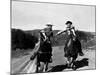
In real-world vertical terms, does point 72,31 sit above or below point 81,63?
above

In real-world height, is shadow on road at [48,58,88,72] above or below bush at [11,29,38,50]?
below

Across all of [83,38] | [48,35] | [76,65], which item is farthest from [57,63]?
[83,38]

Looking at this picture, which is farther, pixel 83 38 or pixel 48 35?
pixel 83 38

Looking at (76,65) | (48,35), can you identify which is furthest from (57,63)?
(48,35)

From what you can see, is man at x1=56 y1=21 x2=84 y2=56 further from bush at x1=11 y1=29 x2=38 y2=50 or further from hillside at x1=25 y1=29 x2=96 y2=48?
bush at x1=11 y1=29 x2=38 y2=50

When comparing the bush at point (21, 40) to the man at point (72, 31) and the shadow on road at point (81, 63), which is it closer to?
the man at point (72, 31)

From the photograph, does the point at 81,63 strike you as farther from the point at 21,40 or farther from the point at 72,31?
the point at 21,40

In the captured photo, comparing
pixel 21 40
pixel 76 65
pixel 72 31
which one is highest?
pixel 72 31

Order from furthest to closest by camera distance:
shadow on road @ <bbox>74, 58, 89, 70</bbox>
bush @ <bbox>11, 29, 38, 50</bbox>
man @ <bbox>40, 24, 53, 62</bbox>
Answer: shadow on road @ <bbox>74, 58, 89, 70</bbox>
man @ <bbox>40, 24, 53, 62</bbox>
bush @ <bbox>11, 29, 38, 50</bbox>

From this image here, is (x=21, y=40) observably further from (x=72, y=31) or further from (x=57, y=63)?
(x=72, y=31)

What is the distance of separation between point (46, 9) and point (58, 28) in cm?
27

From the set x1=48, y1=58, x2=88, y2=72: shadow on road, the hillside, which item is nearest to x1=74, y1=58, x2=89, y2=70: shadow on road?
x1=48, y1=58, x2=88, y2=72: shadow on road

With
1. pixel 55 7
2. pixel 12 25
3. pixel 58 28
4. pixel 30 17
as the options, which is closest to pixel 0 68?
pixel 12 25

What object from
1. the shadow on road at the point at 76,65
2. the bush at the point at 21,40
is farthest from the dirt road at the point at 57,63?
the bush at the point at 21,40
